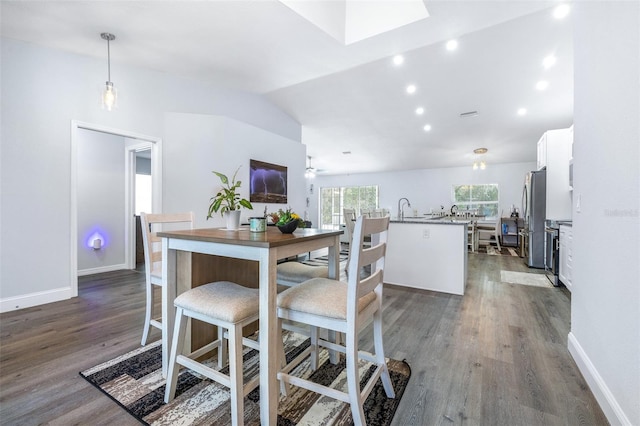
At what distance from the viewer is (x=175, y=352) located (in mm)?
1412

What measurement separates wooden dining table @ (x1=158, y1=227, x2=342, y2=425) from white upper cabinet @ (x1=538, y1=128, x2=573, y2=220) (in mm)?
4431

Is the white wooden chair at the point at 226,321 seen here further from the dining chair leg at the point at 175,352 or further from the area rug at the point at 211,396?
the area rug at the point at 211,396

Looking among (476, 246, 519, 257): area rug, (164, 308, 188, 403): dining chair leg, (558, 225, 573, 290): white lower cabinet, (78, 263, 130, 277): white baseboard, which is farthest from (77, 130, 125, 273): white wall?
(476, 246, 519, 257): area rug

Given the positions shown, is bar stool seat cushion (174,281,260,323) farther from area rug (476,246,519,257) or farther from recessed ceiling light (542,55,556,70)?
area rug (476,246,519,257)

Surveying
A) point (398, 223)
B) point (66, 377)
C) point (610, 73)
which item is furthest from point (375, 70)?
point (66, 377)

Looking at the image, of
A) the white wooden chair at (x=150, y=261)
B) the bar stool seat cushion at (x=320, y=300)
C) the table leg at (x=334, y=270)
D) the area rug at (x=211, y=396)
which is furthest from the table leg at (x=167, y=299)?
the table leg at (x=334, y=270)

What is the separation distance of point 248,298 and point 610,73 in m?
2.13

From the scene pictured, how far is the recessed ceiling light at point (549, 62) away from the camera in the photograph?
372cm

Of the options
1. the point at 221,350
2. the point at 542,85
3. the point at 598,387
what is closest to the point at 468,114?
the point at 542,85

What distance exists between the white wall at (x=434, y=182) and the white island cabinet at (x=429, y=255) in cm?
528

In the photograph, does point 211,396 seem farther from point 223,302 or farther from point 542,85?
point 542,85

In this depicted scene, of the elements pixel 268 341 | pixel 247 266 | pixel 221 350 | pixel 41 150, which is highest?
pixel 41 150

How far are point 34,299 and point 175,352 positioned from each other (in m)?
2.64

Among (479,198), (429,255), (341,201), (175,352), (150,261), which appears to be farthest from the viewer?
(341,201)
